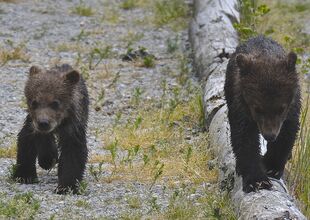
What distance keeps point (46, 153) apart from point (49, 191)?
54 centimetres

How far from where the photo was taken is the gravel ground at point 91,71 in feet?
24.6

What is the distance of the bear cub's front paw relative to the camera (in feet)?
22.6

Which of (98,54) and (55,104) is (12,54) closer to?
(98,54)

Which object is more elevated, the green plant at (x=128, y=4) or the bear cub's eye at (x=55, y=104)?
the bear cub's eye at (x=55, y=104)

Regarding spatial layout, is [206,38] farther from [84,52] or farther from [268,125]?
[268,125]

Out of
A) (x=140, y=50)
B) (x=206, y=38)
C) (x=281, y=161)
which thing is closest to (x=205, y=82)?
(x=206, y=38)

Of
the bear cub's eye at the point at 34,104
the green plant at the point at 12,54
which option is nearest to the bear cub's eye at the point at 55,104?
the bear cub's eye at the point at 34,104

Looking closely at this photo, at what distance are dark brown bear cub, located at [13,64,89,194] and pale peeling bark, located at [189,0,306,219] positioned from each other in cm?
151

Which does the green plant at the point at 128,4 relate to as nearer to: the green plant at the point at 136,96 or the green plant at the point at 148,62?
the green plant at the point at 148,62

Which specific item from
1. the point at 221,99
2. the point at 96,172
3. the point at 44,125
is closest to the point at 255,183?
the point at 96,172

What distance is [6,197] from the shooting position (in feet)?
24.1

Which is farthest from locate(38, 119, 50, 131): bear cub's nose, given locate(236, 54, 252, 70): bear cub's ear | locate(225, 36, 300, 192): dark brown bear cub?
locate(236, 54, 252, 70): bear cub's ear

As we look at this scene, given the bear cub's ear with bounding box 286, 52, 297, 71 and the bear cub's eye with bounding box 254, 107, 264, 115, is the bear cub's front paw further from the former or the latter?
the bear cub's ear with bounding box 286, 52, 297, 71

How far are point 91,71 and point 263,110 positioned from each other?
6.37 m
